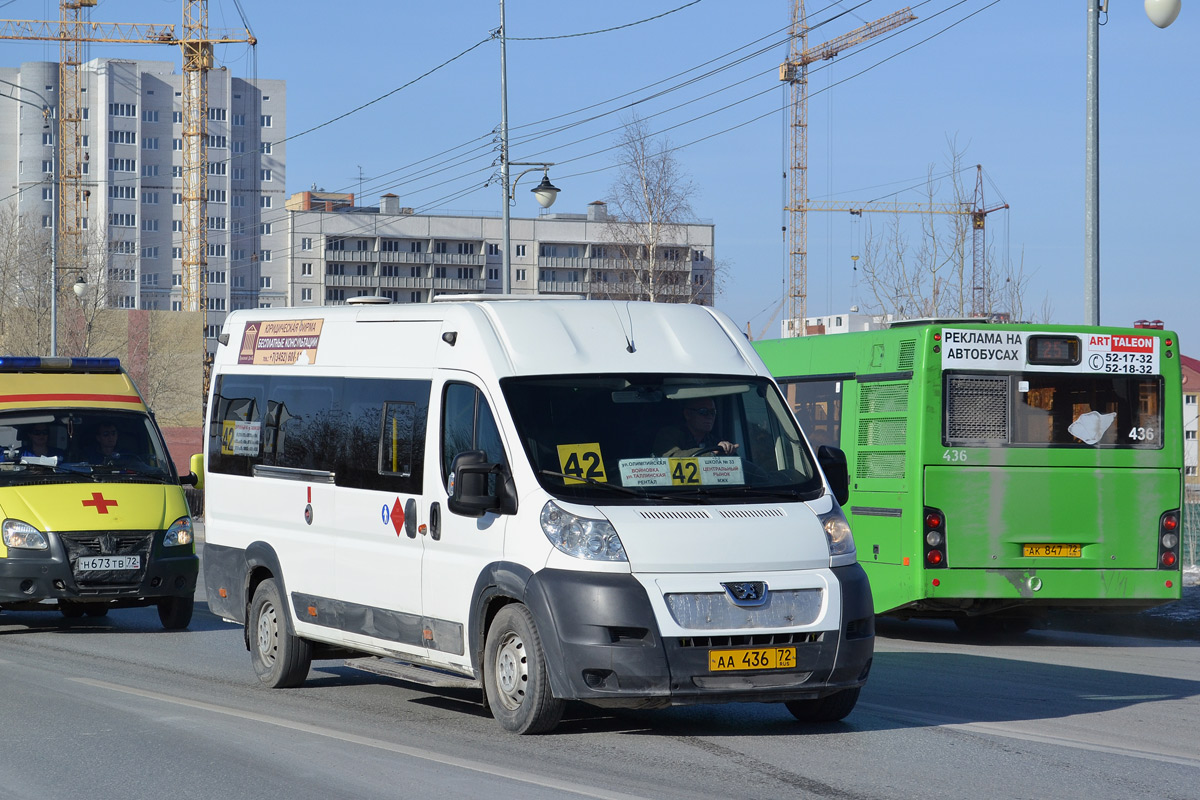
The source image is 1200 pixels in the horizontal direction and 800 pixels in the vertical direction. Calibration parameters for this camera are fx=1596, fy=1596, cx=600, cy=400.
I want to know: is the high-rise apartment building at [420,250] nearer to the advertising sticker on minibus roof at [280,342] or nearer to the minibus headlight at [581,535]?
the advertising sticker on minibus roof at [280,342]

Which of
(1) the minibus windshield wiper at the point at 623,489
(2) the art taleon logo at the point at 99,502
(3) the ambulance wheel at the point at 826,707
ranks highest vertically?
(1) the minibus windshield wiper at the point at 623,489

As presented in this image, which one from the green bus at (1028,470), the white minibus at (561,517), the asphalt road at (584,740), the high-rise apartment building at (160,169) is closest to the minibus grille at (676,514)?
the white minibus at (561,517)

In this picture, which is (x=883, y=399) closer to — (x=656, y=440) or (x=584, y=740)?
(x=656, y=440)

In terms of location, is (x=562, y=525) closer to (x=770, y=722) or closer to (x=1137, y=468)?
(x=770, y=722)

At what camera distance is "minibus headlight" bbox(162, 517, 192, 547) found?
1471cm

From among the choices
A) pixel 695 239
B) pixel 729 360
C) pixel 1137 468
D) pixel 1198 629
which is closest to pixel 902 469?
pixel 1137 468

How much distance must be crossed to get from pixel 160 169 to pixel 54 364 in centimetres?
16114

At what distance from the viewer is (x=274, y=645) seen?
1097 centimetres

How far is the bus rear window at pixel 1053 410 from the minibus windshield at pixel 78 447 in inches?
295

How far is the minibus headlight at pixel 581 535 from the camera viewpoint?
807cm

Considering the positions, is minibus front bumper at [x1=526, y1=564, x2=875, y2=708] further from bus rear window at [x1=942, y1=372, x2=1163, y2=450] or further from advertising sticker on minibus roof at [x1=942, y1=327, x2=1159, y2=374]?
advertising sticker on minibus roof at [x1=942, y1=327, x2=1159, y2=374]

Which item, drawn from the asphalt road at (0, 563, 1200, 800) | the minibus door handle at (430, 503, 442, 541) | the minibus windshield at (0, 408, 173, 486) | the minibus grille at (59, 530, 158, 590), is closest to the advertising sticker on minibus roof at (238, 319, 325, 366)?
the minibus door handle at (430, 503, 442, 541)

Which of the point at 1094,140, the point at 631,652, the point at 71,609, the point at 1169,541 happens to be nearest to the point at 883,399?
the point at 1169,541

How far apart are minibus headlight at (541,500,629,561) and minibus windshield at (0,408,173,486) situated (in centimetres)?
798
